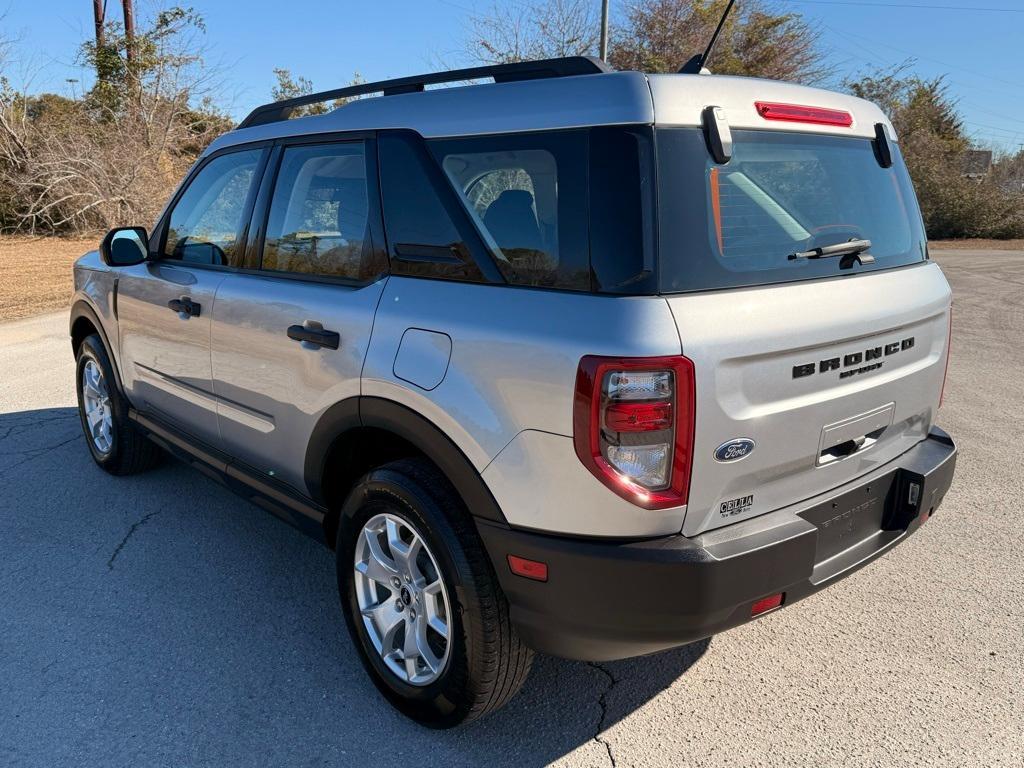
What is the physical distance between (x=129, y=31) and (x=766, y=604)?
25429 millimetres

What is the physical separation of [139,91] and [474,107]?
22521mm

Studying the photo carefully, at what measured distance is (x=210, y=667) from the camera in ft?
9.25

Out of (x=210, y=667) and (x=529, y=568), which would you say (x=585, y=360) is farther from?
(x=210, y=667)

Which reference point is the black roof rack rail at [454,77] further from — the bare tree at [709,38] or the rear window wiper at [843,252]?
the bare tree at [709,38]

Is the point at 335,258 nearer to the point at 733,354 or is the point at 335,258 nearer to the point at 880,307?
the point at 733,354

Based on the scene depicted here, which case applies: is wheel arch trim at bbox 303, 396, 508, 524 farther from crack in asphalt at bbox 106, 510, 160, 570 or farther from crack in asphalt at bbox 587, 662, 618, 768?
crack in asphalt at bbox 106, 510, 160, 570

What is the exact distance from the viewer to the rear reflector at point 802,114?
2.24m

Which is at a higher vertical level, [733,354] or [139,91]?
[139,91]

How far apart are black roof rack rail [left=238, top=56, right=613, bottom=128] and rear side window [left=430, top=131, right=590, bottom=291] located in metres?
0.24

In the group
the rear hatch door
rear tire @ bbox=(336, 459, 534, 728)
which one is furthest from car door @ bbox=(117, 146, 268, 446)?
the rear hatch door

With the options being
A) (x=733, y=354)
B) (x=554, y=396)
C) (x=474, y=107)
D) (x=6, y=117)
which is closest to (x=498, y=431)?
(x=554, y=396)

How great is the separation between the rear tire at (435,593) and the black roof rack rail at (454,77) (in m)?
1.24

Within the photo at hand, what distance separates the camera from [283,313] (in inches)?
113

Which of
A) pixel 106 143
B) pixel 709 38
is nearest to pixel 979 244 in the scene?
pixel 709 38
